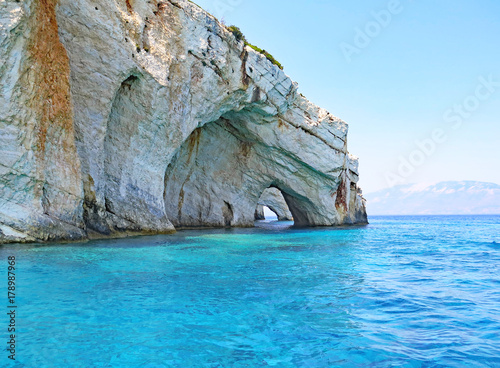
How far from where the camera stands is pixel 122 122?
19438 millimetres

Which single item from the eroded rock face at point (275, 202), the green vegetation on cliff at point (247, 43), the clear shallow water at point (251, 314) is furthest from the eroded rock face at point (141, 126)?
the eroded rock face at point (275, 202)

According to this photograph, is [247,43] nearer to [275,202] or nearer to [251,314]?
[251,314]

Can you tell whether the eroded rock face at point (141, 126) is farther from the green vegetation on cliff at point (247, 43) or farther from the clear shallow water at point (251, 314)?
the clear shallow water at point (251, 314)

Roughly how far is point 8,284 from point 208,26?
18.0 m

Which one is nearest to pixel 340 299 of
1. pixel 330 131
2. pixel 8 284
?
A: pixel 8 284

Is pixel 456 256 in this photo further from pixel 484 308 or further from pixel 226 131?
pixel 226 131

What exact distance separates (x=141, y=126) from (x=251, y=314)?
15.6 meters

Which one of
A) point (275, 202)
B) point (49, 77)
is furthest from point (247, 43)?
point (275, 202)

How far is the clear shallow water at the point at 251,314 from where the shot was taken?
4590 mm

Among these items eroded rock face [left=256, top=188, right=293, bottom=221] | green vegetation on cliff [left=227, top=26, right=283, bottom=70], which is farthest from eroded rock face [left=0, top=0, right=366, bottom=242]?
eroded rock face [left=256, top=188, right=293, bottom=221]

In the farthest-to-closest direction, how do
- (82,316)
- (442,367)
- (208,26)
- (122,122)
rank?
(208,26)
(122,122)
(82,316)
(442,367)

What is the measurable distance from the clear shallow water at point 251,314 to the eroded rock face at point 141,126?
4.49m

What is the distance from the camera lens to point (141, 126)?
1978 centimetres

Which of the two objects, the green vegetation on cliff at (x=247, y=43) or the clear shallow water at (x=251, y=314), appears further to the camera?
the green vegetation on cliff at (x=247, y=43)
